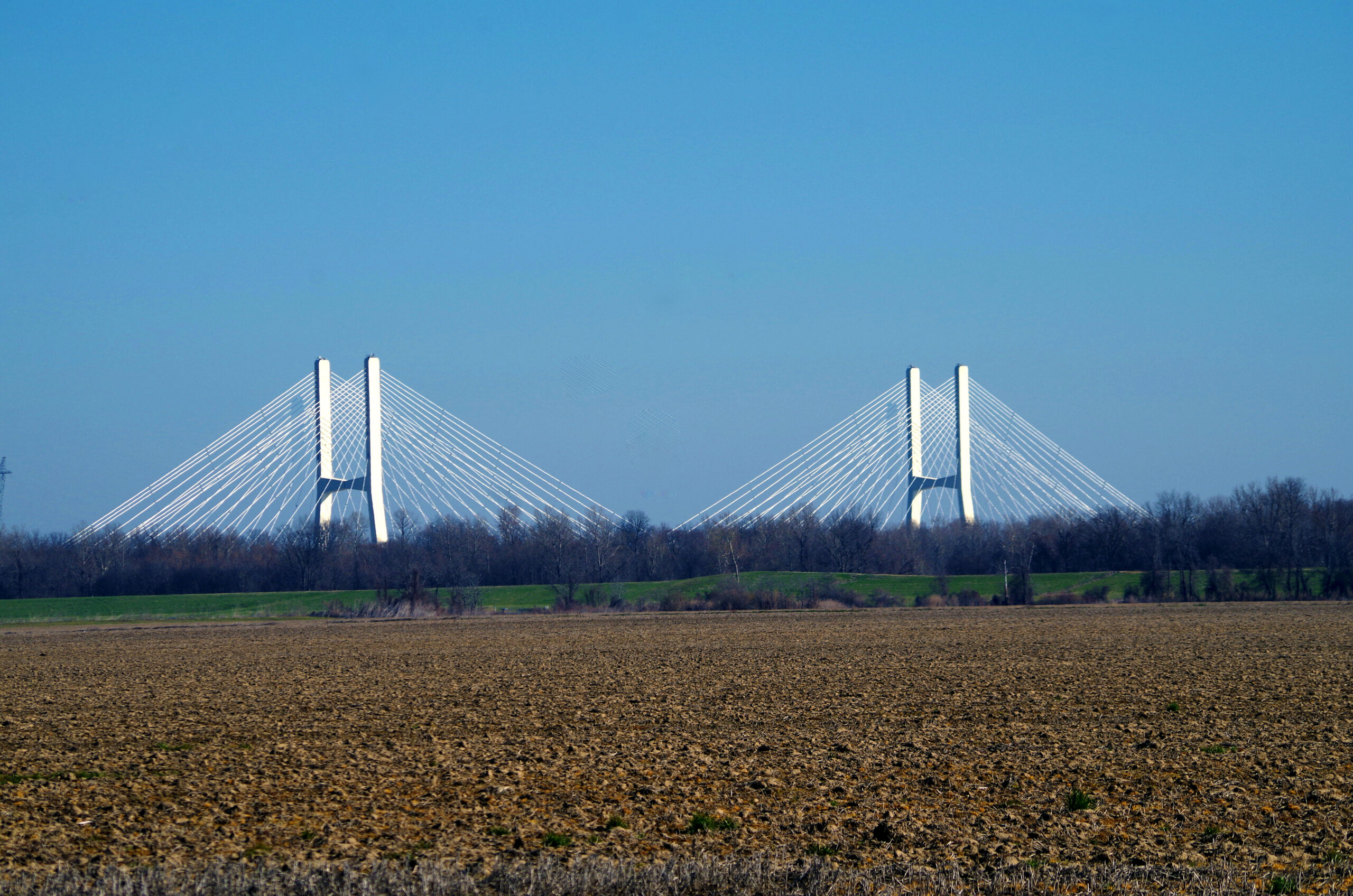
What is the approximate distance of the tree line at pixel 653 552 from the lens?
56.4 meters

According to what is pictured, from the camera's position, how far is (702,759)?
9.98 metres

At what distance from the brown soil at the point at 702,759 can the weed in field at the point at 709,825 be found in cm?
3

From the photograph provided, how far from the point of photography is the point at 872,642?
2462 cm

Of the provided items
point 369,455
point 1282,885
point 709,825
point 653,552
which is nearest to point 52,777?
point 709,825

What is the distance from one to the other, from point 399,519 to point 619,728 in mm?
59278

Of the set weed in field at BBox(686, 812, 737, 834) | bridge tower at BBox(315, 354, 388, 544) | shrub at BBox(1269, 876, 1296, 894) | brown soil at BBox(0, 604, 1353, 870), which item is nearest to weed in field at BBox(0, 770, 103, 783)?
brown soil at BBox(0, 604, 1353, 870)

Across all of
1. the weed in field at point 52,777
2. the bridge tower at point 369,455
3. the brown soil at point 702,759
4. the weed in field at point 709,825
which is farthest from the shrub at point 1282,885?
the bridge tower at point 369,455

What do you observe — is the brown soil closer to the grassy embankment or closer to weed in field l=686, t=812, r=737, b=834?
weed in field l=686, t=812, r=737, b=834

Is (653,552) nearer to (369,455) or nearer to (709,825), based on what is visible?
(369,455)

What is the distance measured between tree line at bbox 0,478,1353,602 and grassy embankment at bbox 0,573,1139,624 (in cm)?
167

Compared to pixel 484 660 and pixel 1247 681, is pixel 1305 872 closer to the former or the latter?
pixel 1247 681

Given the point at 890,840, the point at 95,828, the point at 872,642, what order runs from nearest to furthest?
the point at 890,840
the point at 95,828
the point at 872,642

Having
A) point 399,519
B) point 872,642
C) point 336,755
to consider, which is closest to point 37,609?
point 399,519

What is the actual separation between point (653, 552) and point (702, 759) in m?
54.9
